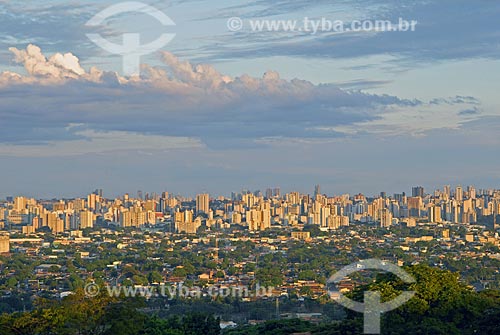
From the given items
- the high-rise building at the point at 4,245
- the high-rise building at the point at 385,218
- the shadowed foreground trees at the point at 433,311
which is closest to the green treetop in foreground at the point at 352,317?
the shadowed foreground trees at the point at 433,311

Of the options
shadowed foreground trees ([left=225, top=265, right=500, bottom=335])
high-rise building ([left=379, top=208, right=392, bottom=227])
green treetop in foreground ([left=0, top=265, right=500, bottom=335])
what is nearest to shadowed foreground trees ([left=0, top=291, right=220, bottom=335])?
green treetop in foreground ([left=0, top=265, right=500, bottom=335])

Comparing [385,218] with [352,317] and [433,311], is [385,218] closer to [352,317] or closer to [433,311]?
[352,317]

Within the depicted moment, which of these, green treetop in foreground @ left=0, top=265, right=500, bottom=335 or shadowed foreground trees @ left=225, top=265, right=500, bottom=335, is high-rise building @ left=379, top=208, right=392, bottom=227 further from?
shadowed foreground trees @ left=225, top=265, right=500, bottom=335

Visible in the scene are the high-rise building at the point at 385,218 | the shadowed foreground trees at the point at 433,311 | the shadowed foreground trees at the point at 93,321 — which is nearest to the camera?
the shadowed foreground trees at the point at 433,311

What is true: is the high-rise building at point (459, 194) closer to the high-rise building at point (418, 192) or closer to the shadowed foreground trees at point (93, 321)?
the high-rise building at point (418, 192)

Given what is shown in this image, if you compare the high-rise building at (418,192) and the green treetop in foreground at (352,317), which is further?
the high-rise building at (418,192)

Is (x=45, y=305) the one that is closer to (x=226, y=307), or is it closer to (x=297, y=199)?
(x=226, y=307)

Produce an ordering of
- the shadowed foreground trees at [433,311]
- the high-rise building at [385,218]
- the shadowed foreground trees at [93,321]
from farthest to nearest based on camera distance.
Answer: the high-rise building at [385,218] → the shadowed foreground trees at [93,321] → the shadowed foreground trees at [433,311]

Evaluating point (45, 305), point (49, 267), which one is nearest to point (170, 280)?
point (49, 267)
